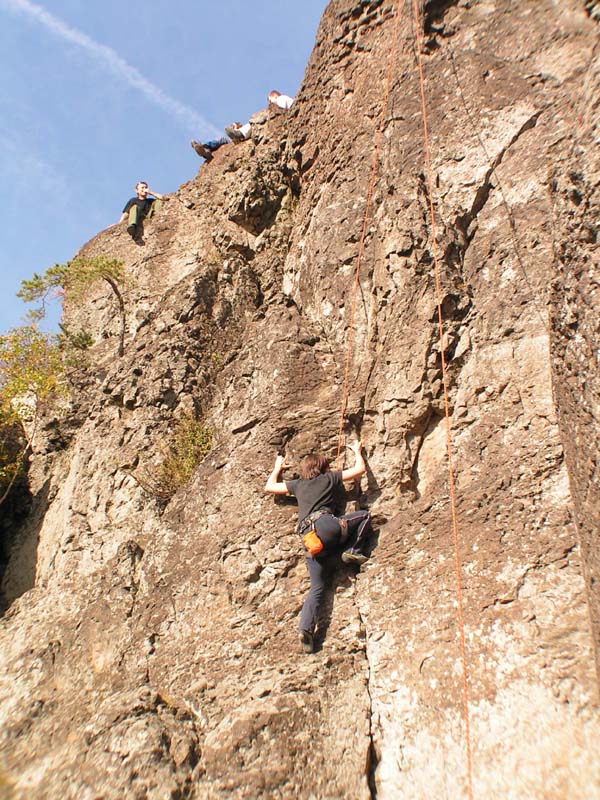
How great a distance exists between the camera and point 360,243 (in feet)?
24.1

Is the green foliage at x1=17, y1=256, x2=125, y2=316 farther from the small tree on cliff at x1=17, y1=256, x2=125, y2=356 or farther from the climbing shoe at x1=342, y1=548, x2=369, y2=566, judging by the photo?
the climbing shoe at x1=342, y1=548, x2=369, y2=566

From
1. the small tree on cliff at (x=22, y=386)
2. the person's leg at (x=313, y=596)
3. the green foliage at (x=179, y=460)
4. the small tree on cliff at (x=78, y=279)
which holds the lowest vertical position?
the person's leg at (x=313, y=596)

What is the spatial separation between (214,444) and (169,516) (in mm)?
1033

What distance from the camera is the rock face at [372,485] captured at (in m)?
4.42

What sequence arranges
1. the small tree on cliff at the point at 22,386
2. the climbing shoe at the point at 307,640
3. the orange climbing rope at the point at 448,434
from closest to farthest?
the orange climbing rope at the point at 448,434, the climbing shoe at the point at 307,640, the small tree on cliff at the point at 22,386

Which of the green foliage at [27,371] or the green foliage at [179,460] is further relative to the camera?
the green foliage at [27,371]

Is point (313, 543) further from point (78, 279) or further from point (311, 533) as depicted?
point (78, 279)

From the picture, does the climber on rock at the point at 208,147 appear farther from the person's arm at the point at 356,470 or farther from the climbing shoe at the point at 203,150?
the person's arm at the point at 356,470

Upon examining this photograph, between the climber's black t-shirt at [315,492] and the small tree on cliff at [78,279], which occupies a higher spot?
the small tree on cliff at [78,279]

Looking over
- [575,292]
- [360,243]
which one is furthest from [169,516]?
[575,292]

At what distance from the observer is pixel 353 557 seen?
5523 mm

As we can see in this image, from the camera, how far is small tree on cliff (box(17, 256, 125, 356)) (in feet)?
35.6

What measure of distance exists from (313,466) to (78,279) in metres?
7.50

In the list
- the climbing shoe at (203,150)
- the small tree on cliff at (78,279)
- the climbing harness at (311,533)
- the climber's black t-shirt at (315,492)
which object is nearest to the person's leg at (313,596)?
the climbing harness at (311,533)
